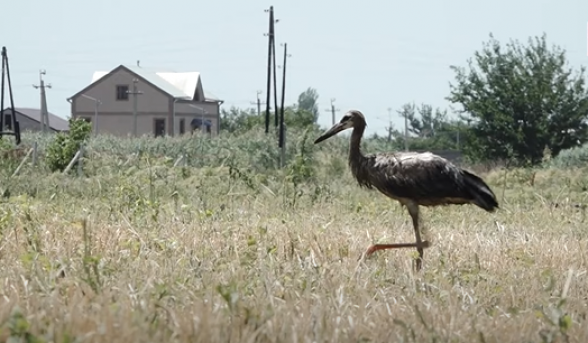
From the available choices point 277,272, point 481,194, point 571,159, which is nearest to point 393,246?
point 481,194

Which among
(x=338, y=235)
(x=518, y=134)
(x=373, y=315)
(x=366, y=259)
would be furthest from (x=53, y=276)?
(x=518, y=134)

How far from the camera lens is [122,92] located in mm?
85000

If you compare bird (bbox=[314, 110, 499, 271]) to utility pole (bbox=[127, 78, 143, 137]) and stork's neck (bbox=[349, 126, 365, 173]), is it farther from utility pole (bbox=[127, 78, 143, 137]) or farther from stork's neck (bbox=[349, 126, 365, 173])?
utility pole (bbox=[127, 78, 143, 137])

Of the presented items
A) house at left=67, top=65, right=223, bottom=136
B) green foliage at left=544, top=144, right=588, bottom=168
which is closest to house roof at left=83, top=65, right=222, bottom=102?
house at left=67, top=65, right=223, bottom=136

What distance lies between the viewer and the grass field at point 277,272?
245 inches

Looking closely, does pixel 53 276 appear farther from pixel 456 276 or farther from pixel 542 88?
pixel 542 88

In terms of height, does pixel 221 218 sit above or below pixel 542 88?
below

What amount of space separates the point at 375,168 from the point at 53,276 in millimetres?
5947

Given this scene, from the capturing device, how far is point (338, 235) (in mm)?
12227

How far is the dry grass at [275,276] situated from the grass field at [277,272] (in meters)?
0.02

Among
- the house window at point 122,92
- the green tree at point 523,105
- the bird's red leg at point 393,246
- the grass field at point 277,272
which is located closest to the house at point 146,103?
the house window at point 122,92

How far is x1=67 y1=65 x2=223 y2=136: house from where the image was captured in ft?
272

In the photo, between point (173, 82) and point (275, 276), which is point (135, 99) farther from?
point (275, 276)

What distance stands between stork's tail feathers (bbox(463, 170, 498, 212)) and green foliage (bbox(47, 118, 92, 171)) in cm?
2091
